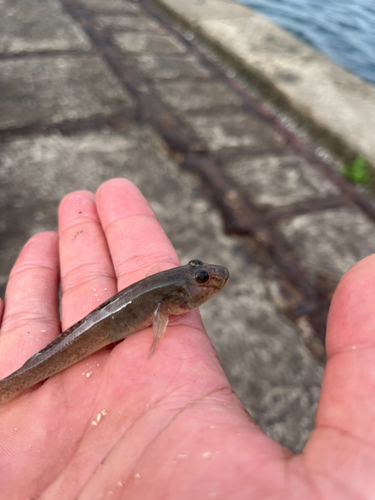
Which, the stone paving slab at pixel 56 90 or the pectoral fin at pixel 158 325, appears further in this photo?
A: the stone paving slab at pixel 56 90

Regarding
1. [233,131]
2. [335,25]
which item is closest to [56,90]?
[233,131]

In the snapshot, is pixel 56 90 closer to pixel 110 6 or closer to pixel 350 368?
pixel 110 6

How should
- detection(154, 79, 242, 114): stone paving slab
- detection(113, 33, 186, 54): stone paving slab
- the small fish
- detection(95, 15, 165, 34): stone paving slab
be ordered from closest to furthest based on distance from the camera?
1. the small fish
2. detection(154, 79, 242, 114): stone paving slab
3. detection(113, 33, 186, 54): stone paving slab
4. detection(95, 15, 165, 34): stone paving slab

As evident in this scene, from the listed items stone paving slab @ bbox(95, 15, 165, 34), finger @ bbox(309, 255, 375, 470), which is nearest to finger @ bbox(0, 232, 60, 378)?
finger @ bbox(309, 255, 375, 470)

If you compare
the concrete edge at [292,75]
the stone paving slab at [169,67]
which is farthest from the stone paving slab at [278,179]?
the stone paving slab at [169,67]

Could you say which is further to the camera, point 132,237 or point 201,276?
point 132,237

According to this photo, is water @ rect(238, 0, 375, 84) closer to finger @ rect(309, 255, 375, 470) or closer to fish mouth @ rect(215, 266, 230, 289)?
fish mouth @ rect(215, 266, 230, 289)

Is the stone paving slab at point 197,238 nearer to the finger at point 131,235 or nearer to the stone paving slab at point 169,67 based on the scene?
the finger at point 131,235
